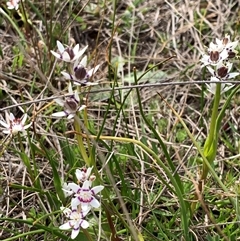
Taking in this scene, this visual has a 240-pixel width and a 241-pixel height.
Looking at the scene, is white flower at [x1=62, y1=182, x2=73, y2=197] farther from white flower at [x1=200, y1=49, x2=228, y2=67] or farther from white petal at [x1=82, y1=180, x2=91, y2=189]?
white flower at [x1=200, y1=49, x2=228, y2=67]

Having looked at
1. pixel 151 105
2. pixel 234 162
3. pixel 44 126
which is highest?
pixel 44 126

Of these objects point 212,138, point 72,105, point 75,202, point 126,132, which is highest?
point 72,105

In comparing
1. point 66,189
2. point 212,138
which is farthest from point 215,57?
point 66,189

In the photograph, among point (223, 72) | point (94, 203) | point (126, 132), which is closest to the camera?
point (94, 203)

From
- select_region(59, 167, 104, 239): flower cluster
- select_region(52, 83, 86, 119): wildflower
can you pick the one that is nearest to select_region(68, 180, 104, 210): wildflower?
select_region(59, 167, 104, 239): flower cluster

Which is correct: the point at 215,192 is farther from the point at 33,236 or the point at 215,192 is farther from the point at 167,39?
the point at 167,39

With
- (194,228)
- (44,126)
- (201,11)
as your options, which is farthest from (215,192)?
(201,11)

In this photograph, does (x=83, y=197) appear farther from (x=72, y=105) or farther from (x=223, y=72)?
(x=223, y=72)
